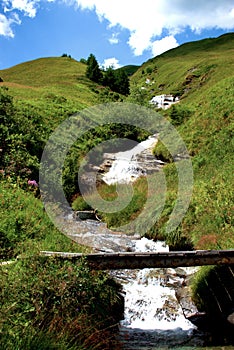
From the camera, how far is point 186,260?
9.33m

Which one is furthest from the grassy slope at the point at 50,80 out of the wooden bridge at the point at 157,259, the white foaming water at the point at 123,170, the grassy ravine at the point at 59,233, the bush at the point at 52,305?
the bush at the point at 52,305

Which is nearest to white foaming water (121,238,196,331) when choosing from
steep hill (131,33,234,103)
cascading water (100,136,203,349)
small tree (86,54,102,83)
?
cascading water (100,136,203,349)

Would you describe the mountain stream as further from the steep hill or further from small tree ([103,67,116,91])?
small tree ([103,67,116,91])

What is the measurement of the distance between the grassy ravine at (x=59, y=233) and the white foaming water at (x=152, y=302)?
828 mm

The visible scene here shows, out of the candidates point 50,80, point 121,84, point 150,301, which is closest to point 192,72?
point 121,84

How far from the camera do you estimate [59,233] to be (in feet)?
40.7

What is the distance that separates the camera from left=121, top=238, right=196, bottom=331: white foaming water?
33.5 feet

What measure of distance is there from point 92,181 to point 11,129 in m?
6.07

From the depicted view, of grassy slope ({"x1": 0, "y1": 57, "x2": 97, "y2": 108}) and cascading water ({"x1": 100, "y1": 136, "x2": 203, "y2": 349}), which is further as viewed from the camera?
grassy slope ({"x1": 0, "y1": 57, "x2": 97, "y2": 108})

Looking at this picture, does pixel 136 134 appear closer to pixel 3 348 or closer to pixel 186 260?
pixel 186 260

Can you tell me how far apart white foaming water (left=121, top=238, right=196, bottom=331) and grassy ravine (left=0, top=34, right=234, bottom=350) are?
83 cm

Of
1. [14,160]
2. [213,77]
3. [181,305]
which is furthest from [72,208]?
[213,77]

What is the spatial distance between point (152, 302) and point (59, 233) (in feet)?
12.1

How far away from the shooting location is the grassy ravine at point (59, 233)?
6391mm
